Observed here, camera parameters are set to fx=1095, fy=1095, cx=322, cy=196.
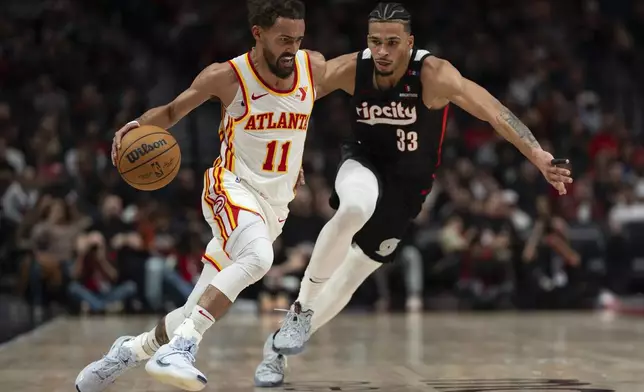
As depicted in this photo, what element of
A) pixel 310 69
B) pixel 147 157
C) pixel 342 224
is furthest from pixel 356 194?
pixel 147 157

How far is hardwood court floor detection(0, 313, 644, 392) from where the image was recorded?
20.5 feet

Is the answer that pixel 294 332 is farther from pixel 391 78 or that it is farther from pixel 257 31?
pixel 257 31

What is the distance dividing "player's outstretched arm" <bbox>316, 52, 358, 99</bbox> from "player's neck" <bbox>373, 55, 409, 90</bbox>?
0.15 m

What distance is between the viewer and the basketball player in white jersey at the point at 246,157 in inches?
219

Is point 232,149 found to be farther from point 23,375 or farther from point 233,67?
point 23,375

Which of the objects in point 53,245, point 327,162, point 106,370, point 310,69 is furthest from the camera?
point 327,162

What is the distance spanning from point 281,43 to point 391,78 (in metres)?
0.96

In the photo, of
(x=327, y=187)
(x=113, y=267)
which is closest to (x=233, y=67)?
(x=113, y=267)

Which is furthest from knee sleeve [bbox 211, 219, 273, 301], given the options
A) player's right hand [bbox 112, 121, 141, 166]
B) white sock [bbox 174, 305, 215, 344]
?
player's right hand [bbox 112, 121, 141, 166]

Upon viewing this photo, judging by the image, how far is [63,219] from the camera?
12992 millimetres

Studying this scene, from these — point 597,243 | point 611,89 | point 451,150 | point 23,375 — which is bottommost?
point 23,375

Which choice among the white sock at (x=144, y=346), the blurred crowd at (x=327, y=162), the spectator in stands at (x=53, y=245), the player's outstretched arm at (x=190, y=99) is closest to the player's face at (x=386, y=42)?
the player's outstretched arm at (x=190, y=99)

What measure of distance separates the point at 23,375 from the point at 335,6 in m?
12.4

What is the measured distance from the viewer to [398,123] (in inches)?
256
